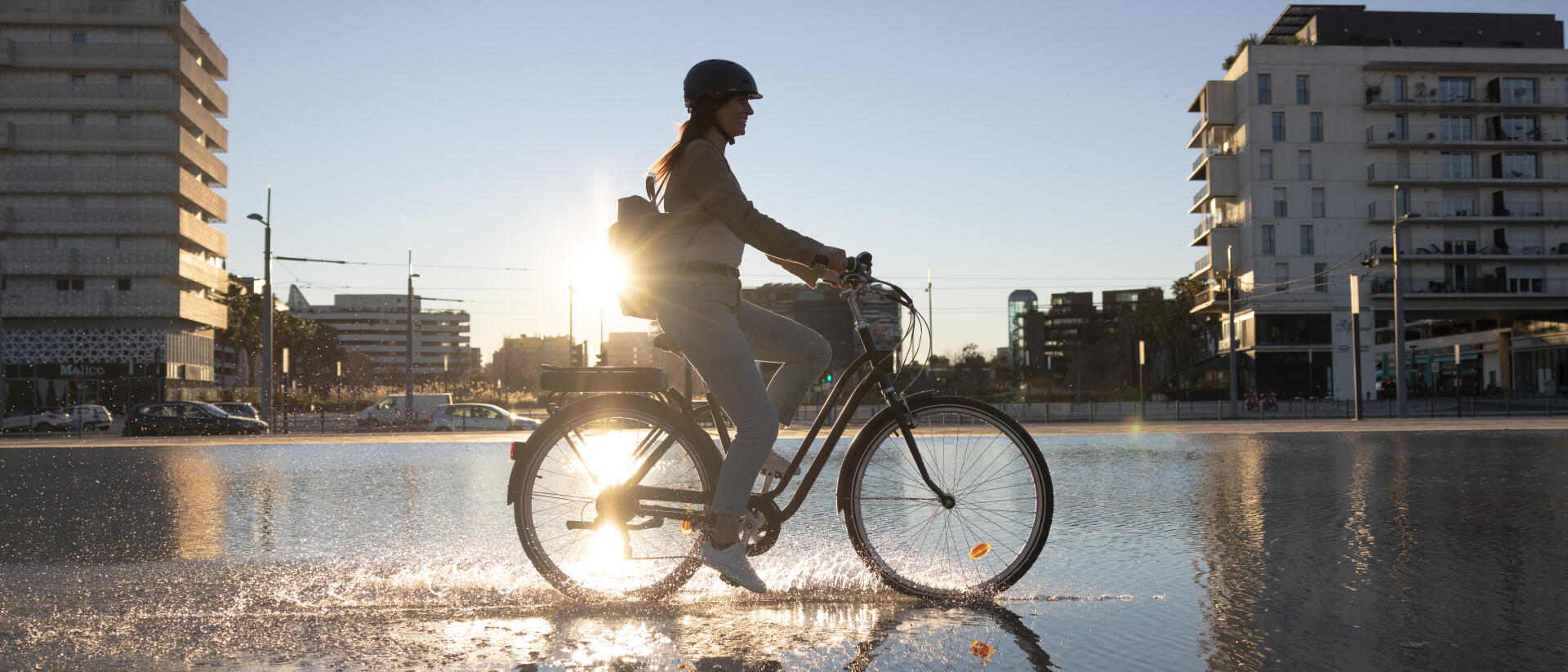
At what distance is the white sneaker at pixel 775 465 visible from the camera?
398 centimetres

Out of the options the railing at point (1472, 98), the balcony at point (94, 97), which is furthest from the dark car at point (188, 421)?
the railing at point (1472, 98)

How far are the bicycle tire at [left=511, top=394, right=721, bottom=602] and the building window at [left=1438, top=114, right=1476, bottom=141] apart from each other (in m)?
76.9

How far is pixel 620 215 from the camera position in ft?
12.8

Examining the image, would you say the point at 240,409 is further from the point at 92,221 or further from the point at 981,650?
the point at 981,650

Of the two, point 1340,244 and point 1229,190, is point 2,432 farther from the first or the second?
point 1340,244

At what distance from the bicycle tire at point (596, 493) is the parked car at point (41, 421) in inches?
1870

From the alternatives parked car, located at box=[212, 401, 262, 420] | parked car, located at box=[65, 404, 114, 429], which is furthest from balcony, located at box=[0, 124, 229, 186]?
parked car, located at box=[212, 401, 262, 420]

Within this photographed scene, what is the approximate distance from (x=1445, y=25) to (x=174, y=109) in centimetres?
8000

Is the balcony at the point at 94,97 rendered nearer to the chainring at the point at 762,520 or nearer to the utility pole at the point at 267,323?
the utility pole at the point at 267,323

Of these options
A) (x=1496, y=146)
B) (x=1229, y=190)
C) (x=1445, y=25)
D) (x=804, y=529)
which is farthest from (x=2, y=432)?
(x=1445, y=25)

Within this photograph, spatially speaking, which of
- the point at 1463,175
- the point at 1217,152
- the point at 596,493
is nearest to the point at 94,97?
the point at 1217,152

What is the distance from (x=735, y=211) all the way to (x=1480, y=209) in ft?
255

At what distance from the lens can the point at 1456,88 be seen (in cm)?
6869

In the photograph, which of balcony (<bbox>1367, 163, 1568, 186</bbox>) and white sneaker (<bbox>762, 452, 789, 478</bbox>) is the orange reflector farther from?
balcony (<bbox>1367, 163, 1568, 186</bbox>)
